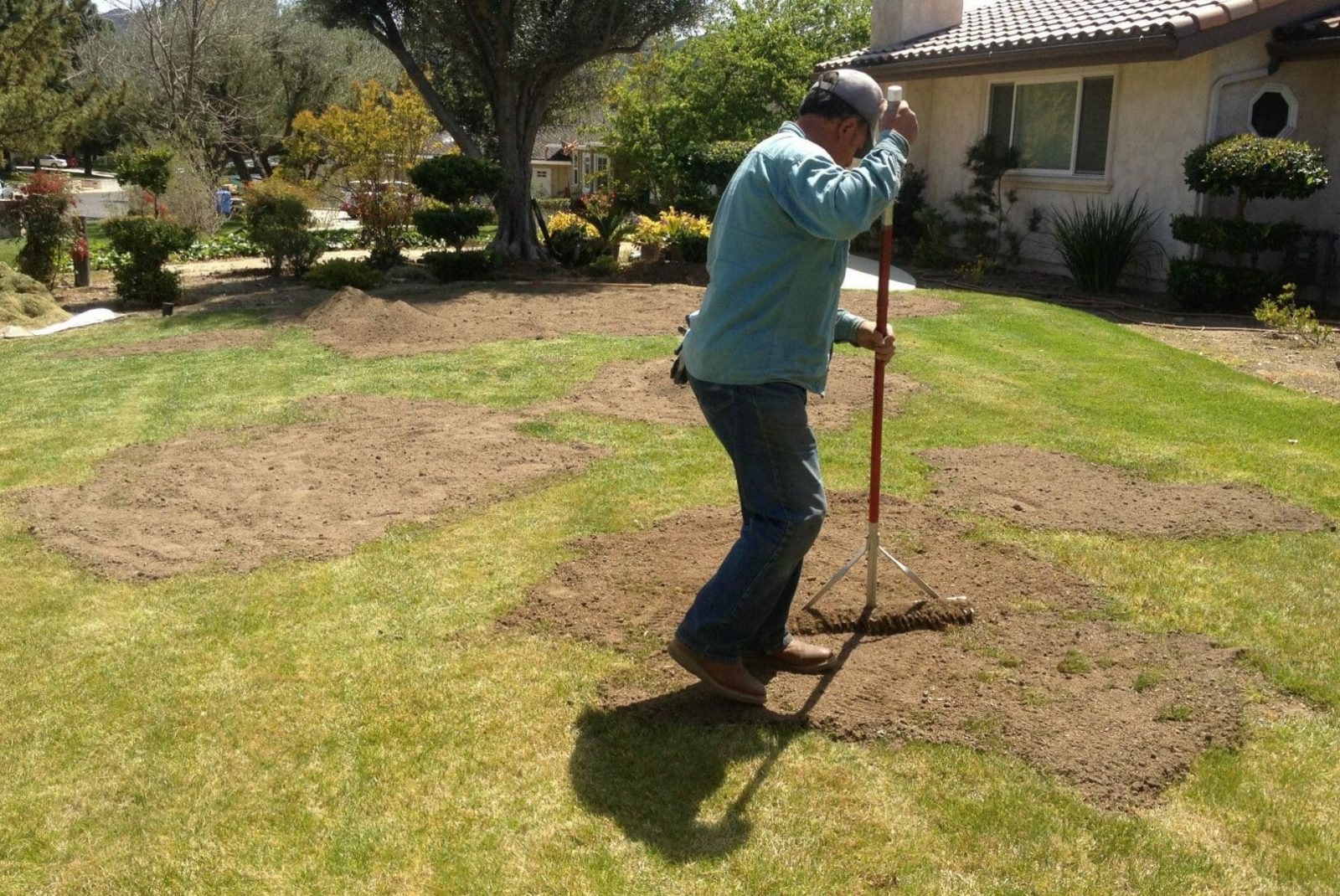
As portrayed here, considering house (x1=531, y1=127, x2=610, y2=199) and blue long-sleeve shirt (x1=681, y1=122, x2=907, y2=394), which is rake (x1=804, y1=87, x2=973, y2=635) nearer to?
blue long-sleeve shirt (x1=681, y1=122, x2=907, y2=394)

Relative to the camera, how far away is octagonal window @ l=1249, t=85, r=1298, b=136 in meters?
13.3

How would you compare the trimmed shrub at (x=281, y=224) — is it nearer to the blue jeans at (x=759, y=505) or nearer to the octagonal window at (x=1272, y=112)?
the octagonal window at (x=1272, y=112)

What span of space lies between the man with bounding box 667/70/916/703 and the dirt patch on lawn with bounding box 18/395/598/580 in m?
2.41

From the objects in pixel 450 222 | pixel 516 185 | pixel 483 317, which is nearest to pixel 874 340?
pixel 483 317

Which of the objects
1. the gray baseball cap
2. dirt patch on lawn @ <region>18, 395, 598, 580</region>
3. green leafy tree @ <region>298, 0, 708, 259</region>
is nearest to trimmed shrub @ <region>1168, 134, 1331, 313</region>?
green leafy tree @ <region>298, 0, 708, 259</region>

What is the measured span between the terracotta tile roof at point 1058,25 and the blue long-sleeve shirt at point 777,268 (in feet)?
35.5

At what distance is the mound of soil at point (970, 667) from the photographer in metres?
3.59

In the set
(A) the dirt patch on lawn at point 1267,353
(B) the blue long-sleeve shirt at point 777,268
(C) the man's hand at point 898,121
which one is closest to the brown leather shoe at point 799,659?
(B) the blue long-sleeve shirt at point 777,268

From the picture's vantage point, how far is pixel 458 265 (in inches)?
623

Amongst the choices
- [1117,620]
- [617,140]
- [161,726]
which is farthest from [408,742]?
[617,140]

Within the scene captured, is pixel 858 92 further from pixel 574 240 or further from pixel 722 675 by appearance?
pixel 574 240

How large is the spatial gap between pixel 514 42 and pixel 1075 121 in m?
7.83

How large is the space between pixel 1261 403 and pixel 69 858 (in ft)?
26.0

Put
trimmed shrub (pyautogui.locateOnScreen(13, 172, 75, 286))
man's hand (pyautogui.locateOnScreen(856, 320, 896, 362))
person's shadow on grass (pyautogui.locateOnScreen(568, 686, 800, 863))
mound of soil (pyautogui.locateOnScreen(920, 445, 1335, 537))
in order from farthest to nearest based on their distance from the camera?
trimmed shrub (pyautogui.locateOnScreen(13, 172, 75, 286)), mound of soil (pyautogui.locateOnScreen(920, 445, 1335, 537)), man's hand (pyautogui.locateOnScreen(856, 320, 896, 362)), person's shadow on grass (pyautogui.locateOnScreen(568, 686, 800, 863))
